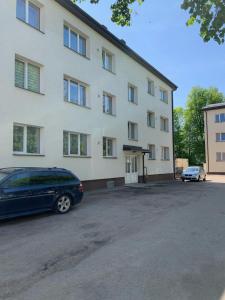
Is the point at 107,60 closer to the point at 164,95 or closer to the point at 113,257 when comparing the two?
the point at 164,95

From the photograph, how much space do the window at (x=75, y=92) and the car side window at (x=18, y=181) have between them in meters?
8.09

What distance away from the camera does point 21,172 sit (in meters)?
10.1

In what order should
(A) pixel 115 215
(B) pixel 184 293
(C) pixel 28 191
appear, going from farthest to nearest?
(A) pixel 115 215
(C) pixel 28 191
(B) pixel 184 293

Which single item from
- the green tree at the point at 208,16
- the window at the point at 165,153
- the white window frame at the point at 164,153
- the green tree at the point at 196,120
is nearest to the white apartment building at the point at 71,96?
the white window frame at the point at 164,153

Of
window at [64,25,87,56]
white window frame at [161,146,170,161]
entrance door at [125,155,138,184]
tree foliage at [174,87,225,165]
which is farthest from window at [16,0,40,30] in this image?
tree foliage at [174,87,225,165]

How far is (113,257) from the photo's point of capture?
20.2ft

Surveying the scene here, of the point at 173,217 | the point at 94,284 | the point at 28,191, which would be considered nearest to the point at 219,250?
the point at 94,284

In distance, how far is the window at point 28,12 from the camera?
15.0m

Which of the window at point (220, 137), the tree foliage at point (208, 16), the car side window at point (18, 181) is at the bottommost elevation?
the car side window at point (18, 181)

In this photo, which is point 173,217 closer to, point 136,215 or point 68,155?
point 136,215

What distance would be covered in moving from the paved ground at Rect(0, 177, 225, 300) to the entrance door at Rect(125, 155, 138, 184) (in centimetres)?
1312

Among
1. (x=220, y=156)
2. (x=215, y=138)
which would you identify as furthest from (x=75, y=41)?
(x=220, y=156)

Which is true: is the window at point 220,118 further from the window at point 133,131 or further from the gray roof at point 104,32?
the window at point 133,131

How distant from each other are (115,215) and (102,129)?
10406mm
